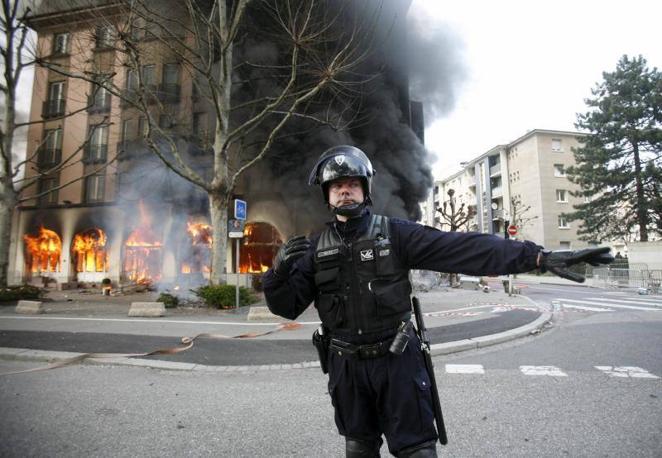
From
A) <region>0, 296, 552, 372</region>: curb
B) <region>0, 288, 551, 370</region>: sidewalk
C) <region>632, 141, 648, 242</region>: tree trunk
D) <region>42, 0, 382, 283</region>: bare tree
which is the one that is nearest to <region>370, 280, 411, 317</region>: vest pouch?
<region>0, 296, 552, 372</region>: curb

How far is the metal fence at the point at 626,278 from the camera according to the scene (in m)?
16.7

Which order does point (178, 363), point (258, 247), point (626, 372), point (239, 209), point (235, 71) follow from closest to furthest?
1. point (626, 372)
2. point (178, 363)
3. point (239, 209)
4. point (235, 71)
5. point (258, 247)

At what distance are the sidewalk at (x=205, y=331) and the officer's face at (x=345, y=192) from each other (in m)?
3.73

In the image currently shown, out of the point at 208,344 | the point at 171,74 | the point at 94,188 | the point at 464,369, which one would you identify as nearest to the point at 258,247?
the point at 171,74

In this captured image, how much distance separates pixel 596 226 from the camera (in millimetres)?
26625

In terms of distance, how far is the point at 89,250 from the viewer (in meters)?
22.0

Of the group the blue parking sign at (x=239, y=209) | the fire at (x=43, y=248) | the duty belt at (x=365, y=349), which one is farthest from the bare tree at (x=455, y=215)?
the fire at (x=43, y=248)

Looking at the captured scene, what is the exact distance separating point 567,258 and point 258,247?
18114 mm

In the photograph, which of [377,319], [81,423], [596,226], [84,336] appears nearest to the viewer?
[377,319]

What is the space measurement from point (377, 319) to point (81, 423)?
113 inches

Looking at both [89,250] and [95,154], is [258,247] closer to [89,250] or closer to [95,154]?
[89,250]

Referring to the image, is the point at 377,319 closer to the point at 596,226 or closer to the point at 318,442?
the point at 318,442

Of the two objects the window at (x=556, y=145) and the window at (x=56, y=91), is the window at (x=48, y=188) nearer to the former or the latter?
the window at (x=56, y=91)

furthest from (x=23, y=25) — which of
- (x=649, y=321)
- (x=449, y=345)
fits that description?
(x=649, y=321)
